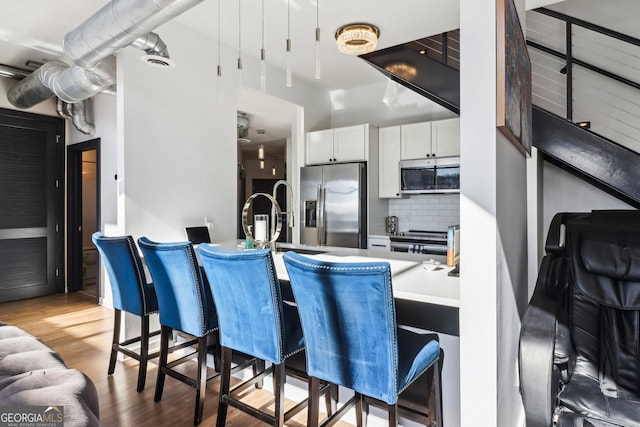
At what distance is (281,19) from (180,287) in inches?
105

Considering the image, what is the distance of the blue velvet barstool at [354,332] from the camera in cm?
136

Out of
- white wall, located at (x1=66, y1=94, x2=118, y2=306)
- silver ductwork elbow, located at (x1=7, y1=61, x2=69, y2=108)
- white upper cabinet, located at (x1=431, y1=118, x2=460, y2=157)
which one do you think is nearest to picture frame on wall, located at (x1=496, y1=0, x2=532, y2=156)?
white upper cabinet, located at (x1=431, y1=118, x2=460, y2=157)

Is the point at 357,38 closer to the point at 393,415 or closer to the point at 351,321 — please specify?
the point at 351,321

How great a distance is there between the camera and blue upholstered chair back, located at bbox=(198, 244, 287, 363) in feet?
5.51

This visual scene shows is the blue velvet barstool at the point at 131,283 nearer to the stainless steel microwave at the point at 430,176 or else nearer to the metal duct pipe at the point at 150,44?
the metal duct pipe at the point at 150,44

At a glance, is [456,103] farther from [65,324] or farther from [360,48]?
[65,324]

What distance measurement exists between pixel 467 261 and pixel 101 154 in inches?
200

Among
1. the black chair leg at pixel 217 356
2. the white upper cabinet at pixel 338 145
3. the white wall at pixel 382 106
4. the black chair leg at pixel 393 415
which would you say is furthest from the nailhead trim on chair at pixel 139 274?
the white wall at pixel 382 106

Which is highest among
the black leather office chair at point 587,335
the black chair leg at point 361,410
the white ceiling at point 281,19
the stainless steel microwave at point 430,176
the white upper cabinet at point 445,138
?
the white ceiling at point 281,19

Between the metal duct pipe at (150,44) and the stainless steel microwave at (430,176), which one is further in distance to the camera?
the stainless steel microwave at (430,176)

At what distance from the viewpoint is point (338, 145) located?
16.8 feet

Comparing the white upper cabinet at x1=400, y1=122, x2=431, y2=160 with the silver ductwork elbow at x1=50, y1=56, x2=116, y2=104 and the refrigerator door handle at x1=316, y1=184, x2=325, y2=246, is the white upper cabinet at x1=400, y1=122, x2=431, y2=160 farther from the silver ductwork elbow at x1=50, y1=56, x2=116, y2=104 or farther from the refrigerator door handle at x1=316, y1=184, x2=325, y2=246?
the silver ductwork elbow at x1=50, y1=56, x2=116, y2=104

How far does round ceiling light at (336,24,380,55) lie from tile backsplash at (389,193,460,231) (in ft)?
7.60

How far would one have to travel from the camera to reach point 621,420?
1377 millimetres
